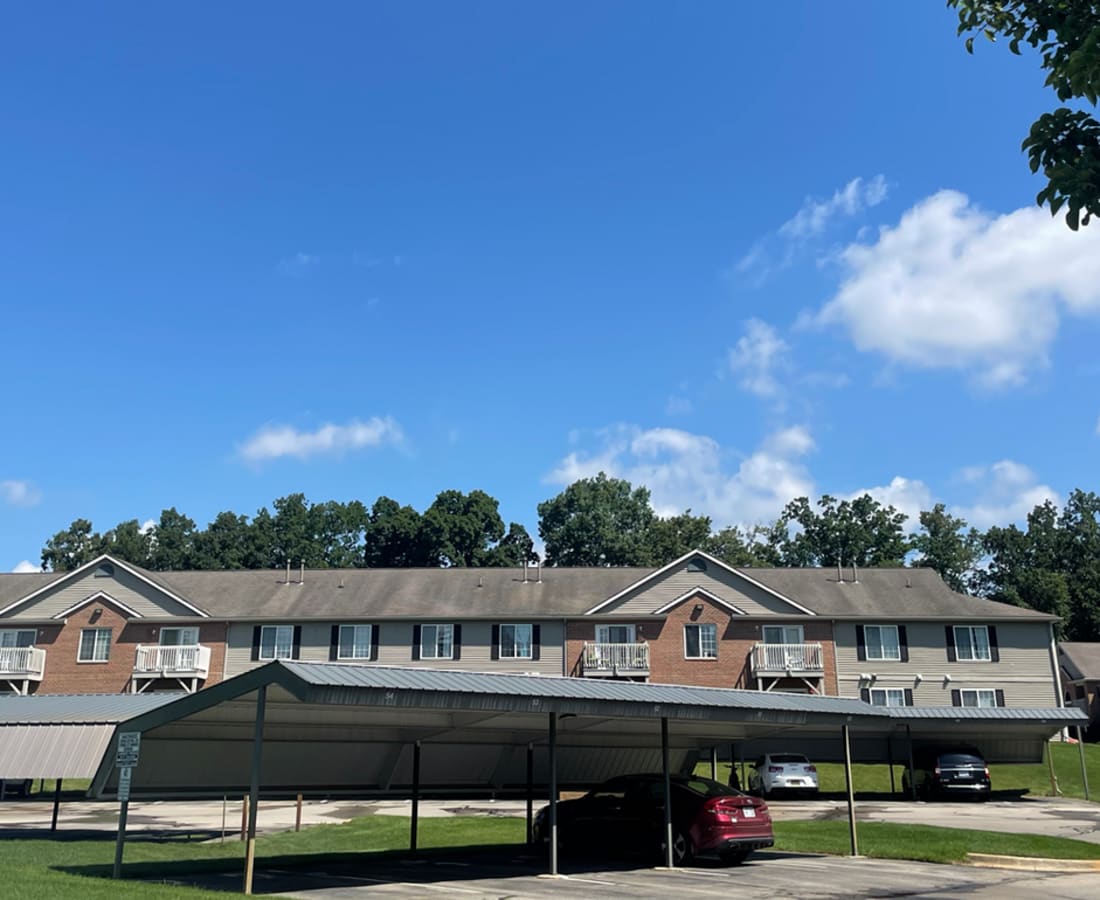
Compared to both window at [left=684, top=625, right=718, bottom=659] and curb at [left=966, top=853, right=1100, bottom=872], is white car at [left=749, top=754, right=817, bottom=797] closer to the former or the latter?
window at [left=684, top=625, right=718, bottom=659]

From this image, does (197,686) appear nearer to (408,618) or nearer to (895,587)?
(408,618)

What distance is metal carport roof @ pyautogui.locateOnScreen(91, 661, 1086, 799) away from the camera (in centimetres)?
1271

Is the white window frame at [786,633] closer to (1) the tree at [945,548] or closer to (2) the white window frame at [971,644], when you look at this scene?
(2) the white window frame at [971,644]

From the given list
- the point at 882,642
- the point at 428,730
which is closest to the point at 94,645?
the point at 428,730

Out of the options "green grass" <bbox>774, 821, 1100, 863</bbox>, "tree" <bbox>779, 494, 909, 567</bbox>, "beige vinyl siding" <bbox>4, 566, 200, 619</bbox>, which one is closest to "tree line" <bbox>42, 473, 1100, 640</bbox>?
"tree" <bbox>779, 494, 909, 567</bbox>

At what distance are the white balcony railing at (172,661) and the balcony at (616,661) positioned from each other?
52.5 feet

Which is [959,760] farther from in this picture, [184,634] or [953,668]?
[184,634]

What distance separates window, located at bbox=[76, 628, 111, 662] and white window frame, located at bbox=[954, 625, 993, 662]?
1417 inches

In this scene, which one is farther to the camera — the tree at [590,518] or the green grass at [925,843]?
the tree at [590,518]

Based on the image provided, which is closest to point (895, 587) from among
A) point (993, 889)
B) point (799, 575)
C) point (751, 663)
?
point (799, 575)

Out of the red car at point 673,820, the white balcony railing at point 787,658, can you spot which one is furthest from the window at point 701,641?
the red car at point 673,820

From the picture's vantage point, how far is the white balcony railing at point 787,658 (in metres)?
42.5

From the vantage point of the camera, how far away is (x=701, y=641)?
44000 millimetres

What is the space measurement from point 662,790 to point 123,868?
27.3ft
